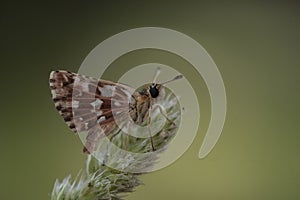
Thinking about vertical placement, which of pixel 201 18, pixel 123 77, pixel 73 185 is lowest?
pixel 73 185

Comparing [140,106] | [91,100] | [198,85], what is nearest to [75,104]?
[91,100]

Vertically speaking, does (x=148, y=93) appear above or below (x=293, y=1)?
below

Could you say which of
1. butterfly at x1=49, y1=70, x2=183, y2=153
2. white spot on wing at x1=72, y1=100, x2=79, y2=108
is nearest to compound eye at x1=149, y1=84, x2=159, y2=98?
butterfly at x1=49, y1=70, x2=183, y2=153

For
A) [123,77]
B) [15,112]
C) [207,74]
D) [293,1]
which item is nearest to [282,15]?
[293,1]

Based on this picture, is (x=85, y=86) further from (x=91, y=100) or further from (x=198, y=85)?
(x=198, y=85)

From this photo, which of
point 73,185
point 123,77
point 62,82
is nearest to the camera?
point 73,185

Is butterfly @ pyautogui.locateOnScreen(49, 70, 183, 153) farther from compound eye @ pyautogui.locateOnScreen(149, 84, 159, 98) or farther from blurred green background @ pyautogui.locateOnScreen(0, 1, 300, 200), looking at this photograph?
blurred green background @ pyautogui.locateOnScreen(0, 1, 300, 200)

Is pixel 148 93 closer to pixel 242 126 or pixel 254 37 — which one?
pixel 242 126

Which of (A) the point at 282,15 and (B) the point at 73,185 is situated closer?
(B) the point at 73,185
